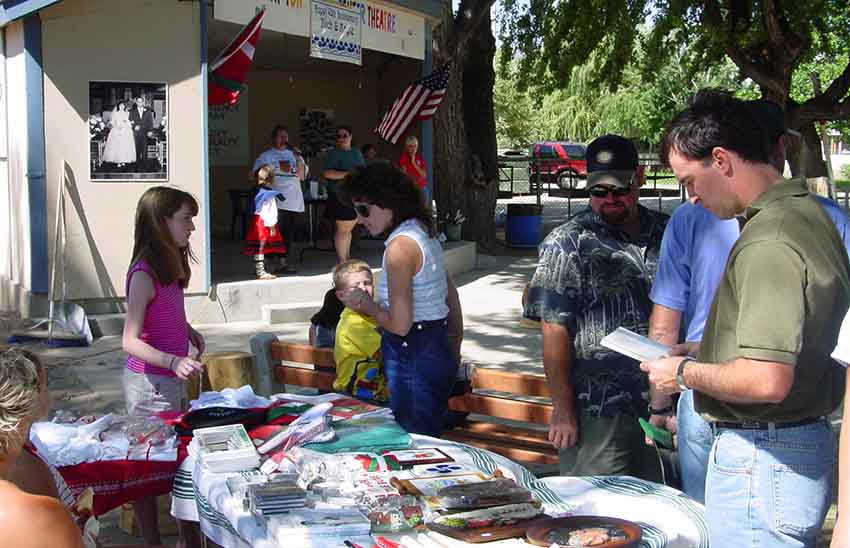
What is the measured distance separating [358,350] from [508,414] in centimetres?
81

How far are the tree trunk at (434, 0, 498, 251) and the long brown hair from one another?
12024 mm

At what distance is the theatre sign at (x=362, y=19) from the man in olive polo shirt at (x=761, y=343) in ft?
29.3

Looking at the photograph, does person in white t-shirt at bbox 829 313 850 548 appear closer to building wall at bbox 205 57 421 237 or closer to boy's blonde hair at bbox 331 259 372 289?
boy's blonde hair at bbox 331 259 372 289

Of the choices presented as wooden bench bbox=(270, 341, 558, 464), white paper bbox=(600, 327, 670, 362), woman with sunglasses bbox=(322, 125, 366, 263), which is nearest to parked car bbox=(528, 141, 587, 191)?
woman with sunglasses bbox=(322, 125, 366, 263)

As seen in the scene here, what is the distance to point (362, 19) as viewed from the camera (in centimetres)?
1340

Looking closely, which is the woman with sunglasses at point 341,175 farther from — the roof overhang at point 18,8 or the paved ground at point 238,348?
the roof overhang at point 18,8

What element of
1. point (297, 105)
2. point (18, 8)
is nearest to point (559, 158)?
point (297, 105)

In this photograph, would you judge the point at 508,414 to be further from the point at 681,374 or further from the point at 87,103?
the point at 87,103

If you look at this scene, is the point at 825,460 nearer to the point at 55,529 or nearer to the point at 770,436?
the point at 770,436

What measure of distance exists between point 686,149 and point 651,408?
149cm

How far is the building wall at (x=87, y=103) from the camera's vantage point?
1018 centimetres

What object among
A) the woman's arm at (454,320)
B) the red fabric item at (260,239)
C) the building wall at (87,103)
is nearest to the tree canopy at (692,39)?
the red fabric item at (260,239)

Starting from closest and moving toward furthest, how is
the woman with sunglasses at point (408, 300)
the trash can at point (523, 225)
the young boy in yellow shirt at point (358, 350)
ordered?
the woman with sunglasses at point (408, 300), the young boy in yellow shirt at point (358, 350), the trash can at point (523, 225)

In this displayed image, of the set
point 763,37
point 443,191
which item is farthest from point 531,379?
point 763,37
